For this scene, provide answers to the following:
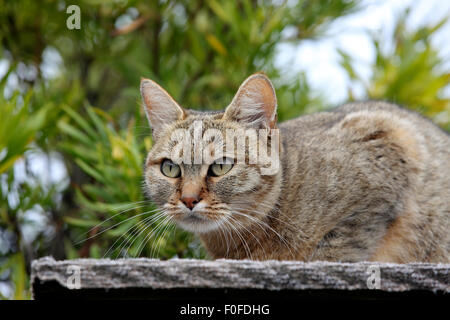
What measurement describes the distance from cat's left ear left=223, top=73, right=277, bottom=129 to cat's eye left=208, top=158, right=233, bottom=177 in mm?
235

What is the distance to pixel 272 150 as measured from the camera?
235 cm

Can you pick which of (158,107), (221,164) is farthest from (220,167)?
(158,107)

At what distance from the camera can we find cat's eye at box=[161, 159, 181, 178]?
232 centimetres

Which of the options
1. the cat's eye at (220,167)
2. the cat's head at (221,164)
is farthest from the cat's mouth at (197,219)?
the cat's eye at (220,167)

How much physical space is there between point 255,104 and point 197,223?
1.85 feet

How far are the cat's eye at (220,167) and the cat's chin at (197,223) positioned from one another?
7.9 inches

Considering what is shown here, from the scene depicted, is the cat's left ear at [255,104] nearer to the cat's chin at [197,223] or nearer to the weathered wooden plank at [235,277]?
the cat's chin at [197,223]

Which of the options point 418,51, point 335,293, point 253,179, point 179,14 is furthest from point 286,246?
point 179,14

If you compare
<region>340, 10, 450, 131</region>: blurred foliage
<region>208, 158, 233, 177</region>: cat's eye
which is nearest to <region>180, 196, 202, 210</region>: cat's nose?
<region>208, 158, 233, 177</region>: cat's eye

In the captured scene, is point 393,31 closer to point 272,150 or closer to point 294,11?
point 294,11

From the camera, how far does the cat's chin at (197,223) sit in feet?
6.98

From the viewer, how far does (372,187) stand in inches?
89.0

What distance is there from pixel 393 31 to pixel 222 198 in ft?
7.08

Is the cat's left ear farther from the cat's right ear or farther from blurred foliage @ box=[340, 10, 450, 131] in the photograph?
blurred foliage @ box=[340, 10, 450, 131]
